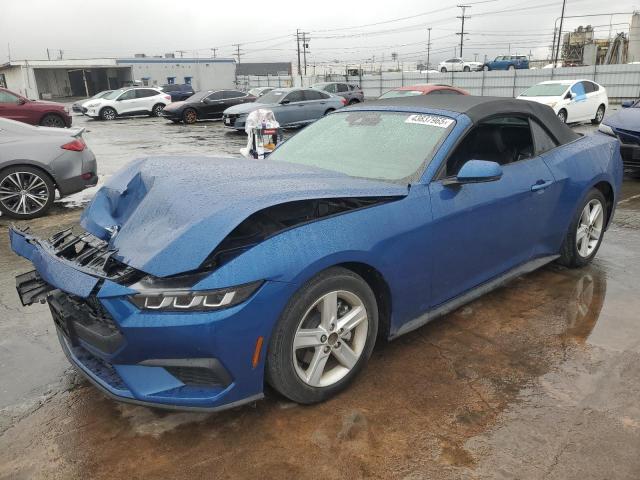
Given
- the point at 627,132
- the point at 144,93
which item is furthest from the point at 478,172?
the point at 144,93

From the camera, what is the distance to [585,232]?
450cm

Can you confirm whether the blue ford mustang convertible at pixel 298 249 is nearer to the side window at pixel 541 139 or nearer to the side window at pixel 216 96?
the side window at pixel 541 139

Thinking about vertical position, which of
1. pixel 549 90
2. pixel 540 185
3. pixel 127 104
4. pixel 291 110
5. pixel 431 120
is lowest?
pixel 127 104

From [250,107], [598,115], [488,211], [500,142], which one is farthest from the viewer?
[598,115]

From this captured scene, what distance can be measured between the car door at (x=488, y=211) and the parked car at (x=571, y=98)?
1328 cm

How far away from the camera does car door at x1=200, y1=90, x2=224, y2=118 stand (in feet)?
73.6

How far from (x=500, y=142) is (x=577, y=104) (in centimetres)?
1451

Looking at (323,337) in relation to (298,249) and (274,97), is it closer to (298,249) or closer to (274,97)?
(298,249)

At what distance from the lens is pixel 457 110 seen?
3.52m

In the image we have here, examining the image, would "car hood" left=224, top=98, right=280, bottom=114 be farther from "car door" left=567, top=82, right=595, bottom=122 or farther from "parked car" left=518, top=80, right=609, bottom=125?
"car door" left=567, top=82, right=595, bottom=122

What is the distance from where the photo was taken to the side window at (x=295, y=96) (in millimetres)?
17734

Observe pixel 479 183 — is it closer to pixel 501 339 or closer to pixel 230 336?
pixel 501 339

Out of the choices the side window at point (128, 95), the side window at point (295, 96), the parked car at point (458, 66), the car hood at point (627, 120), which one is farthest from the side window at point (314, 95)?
the parked car at point (458, 66)

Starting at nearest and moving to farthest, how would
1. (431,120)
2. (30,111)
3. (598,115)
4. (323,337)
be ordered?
1. (323,337)
2. (431,120)
3. (30,111)
4. (598,115)
